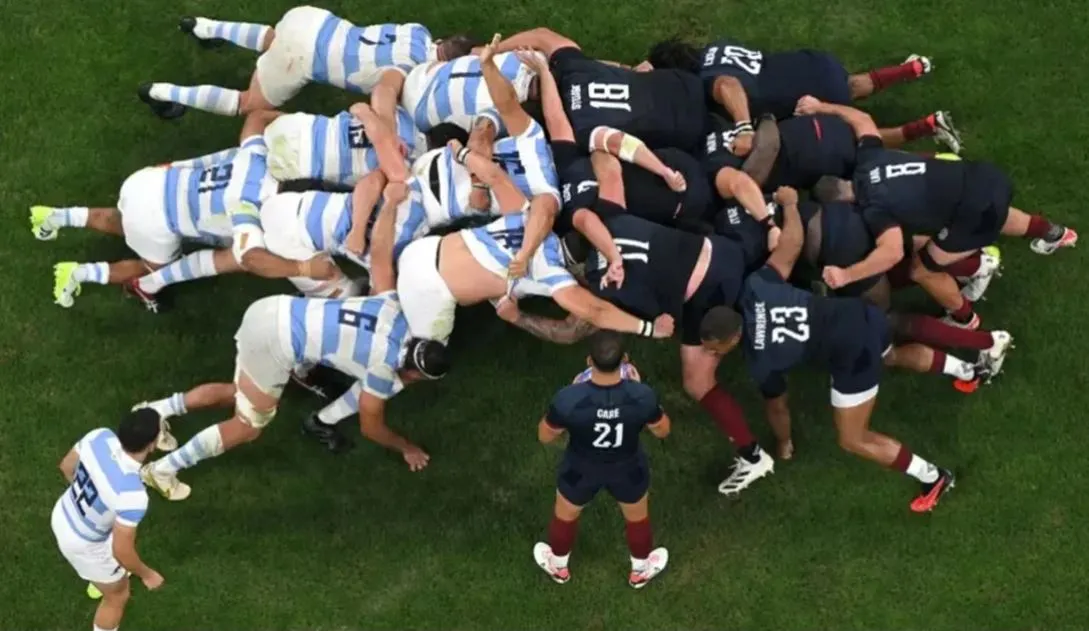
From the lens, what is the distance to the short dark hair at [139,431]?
4926mm

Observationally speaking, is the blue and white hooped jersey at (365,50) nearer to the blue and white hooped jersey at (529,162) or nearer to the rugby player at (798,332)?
the blue and white hooped jersey at (529,162)

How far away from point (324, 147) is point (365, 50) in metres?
0.60

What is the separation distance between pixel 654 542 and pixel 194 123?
361 cm

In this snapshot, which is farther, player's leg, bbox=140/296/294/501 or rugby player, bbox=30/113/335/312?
rugby player, bbox=30/113/335/312

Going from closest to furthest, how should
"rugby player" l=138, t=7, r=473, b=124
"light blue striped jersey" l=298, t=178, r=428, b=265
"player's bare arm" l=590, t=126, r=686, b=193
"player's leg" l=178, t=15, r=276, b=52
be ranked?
"player's bare arm" l=590, t=126, r=686, b=193 → "light blue striped jersey" l=298, t=178, r=428, b=265 → "rugby player" l=138, t=7, r=473, b=124 → "player's leg" l=178, t=15, r=276, b=52

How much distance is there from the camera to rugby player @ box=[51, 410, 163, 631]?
16.4 ft

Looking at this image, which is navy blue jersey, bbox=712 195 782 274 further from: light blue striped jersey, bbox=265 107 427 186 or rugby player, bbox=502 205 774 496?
light blue striped jersey, bbox=265 107 427 186

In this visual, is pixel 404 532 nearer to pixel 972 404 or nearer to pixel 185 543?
pixel 185 543

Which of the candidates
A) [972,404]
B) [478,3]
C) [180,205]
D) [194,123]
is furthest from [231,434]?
[972,404]

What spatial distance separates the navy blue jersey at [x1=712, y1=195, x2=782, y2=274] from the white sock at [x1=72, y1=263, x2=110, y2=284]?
3.34m

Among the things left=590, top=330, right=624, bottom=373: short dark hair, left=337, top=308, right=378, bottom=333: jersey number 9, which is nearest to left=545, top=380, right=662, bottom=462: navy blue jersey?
left=590, top=330, right=624, bottom=373: short dark hair

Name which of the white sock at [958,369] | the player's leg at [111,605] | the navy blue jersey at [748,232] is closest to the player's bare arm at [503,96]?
the navy blue jersey at [748,232]

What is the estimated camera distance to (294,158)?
5.64m

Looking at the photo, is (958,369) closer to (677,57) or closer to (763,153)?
(763,153)
